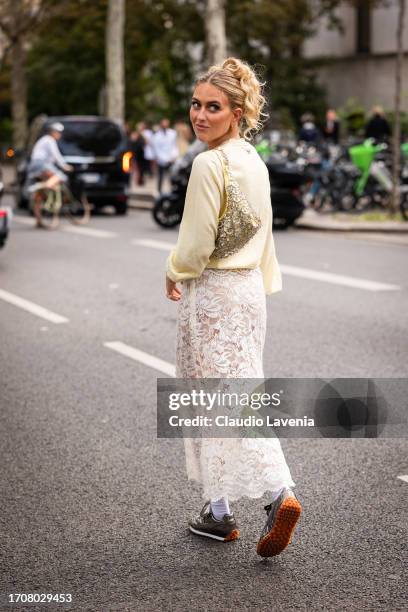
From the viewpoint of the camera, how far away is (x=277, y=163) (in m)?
18.9

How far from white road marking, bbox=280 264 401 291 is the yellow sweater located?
296 inches

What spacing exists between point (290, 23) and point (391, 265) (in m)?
29.6

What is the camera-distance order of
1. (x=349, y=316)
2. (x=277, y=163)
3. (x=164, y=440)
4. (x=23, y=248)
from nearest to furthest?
(x=164, y=440) < (x=349, y=316) < (x=23, y=248) < (x=277, y=163)

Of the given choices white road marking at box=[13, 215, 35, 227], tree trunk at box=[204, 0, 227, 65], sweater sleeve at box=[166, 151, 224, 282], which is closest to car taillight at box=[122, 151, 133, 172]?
white road marking at box=[13, 215, 35, 227]

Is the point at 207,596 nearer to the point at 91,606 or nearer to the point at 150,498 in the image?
the point at 91,606

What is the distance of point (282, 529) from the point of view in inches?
162

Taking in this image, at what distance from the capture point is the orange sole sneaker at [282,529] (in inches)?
160

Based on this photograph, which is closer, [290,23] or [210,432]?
[210,432]

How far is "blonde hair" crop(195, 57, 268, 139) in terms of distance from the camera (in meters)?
4.09

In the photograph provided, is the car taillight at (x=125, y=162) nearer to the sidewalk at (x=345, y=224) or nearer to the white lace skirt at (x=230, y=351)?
the sidewalk at (x=345, y=224)

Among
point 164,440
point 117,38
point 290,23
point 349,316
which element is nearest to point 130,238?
point 349,316

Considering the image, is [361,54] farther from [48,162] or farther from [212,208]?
[212,208]

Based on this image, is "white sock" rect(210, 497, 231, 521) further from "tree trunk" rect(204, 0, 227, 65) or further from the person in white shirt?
"tree trunk" rect(204, 0, 227, 65)

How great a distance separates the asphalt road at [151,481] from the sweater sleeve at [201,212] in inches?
44.8
